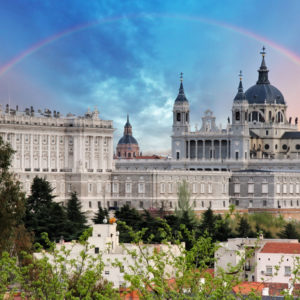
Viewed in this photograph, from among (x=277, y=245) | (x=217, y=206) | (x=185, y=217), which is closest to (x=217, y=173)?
(x=217, y=206)

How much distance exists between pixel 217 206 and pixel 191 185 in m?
4.60

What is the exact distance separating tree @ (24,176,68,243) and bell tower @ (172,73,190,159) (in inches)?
2331

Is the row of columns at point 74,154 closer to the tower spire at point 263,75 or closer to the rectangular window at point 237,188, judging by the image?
the rectangular window at point 237,188

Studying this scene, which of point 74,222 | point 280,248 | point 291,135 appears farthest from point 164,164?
point 280,248

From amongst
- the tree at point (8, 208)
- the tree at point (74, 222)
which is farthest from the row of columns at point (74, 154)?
the tree at point (8, 208)

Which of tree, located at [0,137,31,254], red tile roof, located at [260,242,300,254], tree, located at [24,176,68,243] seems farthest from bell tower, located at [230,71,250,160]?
tree, located at [0,137,31,254]

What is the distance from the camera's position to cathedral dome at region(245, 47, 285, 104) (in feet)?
636

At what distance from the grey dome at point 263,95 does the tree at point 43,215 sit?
78.8 metres

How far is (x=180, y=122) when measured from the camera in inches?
7106

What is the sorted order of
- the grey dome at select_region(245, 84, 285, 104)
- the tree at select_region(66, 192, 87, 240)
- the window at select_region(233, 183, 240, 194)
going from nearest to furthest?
the tree at select_region(66, 192, 87, 240) < the window at select_region(233, 183, 240, 194) < the grey dome at select_region(245, 84, 285, 104)

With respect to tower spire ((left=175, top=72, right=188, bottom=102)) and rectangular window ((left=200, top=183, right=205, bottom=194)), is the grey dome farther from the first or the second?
rectangular window ((left=200, top=183, right=205, bottom=194))

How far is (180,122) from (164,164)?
29.5ft

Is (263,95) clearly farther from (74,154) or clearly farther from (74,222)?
(74,222)

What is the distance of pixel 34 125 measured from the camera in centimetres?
13988
